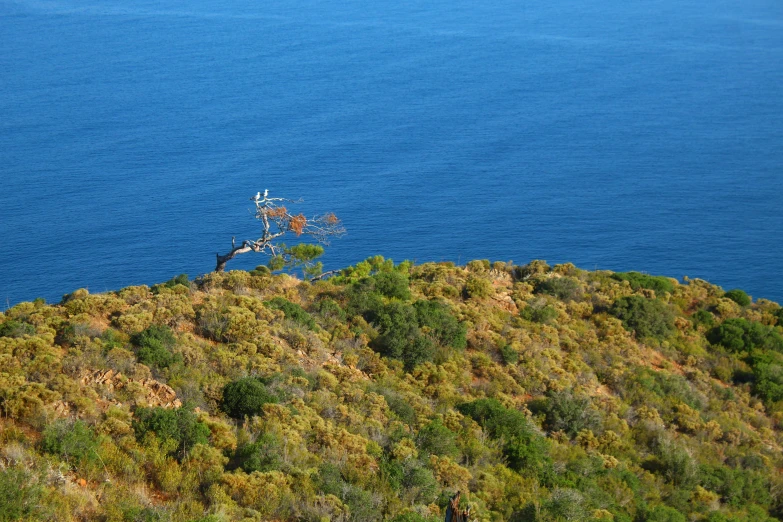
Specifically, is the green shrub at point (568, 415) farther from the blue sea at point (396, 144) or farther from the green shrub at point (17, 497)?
the blue sea at point (396, 144)

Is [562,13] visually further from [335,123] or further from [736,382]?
[736,382]

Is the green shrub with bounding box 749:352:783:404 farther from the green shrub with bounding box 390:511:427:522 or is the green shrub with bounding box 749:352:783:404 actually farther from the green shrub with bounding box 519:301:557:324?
the green shrub with bounding box 390:511:427:522

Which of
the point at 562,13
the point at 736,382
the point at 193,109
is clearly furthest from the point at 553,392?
the point at 562,13

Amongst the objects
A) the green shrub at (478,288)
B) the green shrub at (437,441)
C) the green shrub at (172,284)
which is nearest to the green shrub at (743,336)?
the green shrub at (478,288)

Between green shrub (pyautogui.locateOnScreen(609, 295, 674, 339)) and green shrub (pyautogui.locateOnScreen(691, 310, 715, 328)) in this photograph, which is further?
green shrub (pyautogui.locateOnScreen(691, 310, 715, 328))

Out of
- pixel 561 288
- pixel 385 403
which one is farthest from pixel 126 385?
pixel 561 288

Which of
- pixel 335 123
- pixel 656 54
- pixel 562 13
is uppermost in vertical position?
pixel 562 13

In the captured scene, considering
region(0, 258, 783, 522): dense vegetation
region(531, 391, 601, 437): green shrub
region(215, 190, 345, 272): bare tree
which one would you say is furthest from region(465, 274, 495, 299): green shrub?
region(531, 391, 601, 437): green shrub
